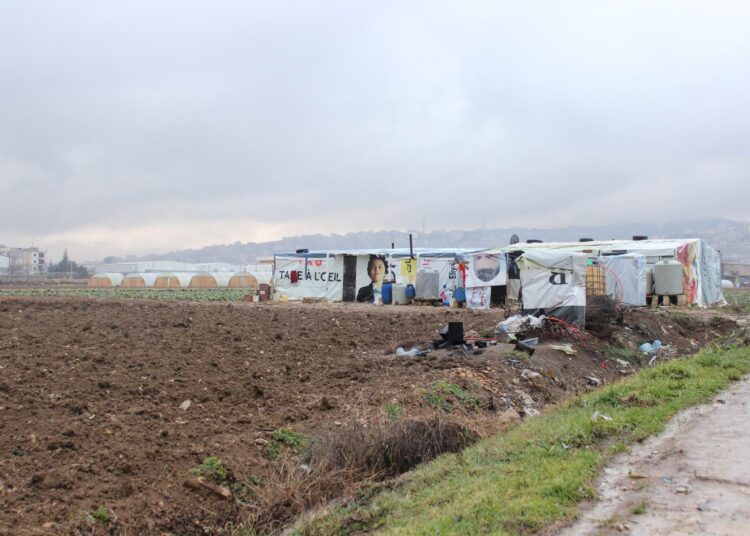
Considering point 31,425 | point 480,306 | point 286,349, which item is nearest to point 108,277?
point 480,306

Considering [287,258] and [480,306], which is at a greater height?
[287,258]

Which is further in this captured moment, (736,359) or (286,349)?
(286,349)

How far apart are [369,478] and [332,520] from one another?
1188mm

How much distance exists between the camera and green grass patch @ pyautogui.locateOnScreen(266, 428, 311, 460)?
7148mm

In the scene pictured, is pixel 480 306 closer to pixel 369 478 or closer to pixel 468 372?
pixel 468 372

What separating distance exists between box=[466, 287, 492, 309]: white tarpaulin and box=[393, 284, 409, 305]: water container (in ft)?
11.2

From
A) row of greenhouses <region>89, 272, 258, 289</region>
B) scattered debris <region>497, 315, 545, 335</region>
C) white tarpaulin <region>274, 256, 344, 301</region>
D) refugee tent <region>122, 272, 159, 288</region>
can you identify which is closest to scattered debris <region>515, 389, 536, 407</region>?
scattered debris <region>497, 315, 545, 335</region>

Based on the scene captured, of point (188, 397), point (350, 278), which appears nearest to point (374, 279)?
point (350, 278)

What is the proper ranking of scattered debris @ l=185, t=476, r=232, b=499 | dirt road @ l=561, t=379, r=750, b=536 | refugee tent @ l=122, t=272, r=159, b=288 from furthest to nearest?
1. refugee tent @ l=122, t=272, r=159, b=288
2. scattered debris @ l=185, t=476, r=232, b=499
3. dirt road @ l=561, t=379, r=750, b=536

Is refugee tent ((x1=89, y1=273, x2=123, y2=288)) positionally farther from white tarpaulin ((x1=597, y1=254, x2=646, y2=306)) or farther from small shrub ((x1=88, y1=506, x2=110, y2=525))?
small shrub ((x1=88, y1=506, x2=110, y2=525))

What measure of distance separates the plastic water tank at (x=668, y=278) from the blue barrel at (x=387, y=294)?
10918mm

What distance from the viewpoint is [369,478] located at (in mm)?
6797

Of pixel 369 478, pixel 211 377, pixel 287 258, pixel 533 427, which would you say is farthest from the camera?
pixel 287 258

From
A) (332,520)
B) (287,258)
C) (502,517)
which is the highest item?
(287,258)
